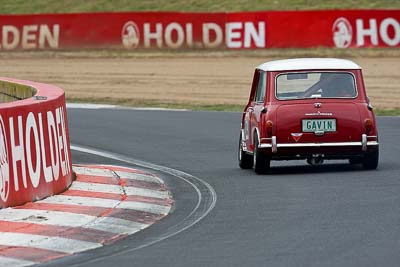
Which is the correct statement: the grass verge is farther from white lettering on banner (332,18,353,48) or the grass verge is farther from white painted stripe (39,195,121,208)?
white painted stripe (39,195,121,208)

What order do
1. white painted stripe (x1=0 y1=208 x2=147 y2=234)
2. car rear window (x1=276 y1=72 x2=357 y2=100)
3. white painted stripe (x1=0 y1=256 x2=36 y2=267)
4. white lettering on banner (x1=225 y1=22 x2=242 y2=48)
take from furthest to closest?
1. white lettering on banner (x1=225 y1=22 x2=242 y2=48)
2. car rear window (x1=276 y1=72 x2=357 y2=100)
3. white painted stripe (x1=0 y1=208 x2=147 y2=234)
4. white painted stripe (x1=0 y1=256 x2=36 y2=267)

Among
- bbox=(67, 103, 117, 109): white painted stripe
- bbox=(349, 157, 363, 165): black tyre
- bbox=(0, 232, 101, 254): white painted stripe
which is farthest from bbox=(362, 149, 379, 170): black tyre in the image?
bbox=(67, 103, 117, 109): white painted stripe

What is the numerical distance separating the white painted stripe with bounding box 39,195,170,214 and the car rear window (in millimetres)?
3248

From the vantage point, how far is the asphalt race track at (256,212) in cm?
948

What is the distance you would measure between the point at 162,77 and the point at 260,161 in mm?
21548

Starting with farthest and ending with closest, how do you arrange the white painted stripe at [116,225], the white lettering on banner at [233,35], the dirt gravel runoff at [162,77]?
1. the white lettering on banner at [233,35]
2. the dirt gravel runoff at [162,77]
3. the white painted stripe at [116,225]

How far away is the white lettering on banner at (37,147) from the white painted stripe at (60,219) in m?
0.40

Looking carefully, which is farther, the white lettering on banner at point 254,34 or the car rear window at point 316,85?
the white lettering on banner at point 254,34

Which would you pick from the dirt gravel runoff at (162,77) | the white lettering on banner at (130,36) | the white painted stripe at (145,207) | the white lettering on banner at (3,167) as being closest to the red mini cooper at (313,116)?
the white painted stripe at (145,207)

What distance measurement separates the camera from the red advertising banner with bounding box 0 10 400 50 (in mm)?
40156

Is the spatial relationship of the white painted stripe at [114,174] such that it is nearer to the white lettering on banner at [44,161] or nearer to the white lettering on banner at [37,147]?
the white lettering on banner at [37,147]

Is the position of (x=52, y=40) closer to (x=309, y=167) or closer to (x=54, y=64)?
A: (x=54, y=64)

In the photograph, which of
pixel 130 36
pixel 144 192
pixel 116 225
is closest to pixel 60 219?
pixel 116 225

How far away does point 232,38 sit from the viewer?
42.2m
